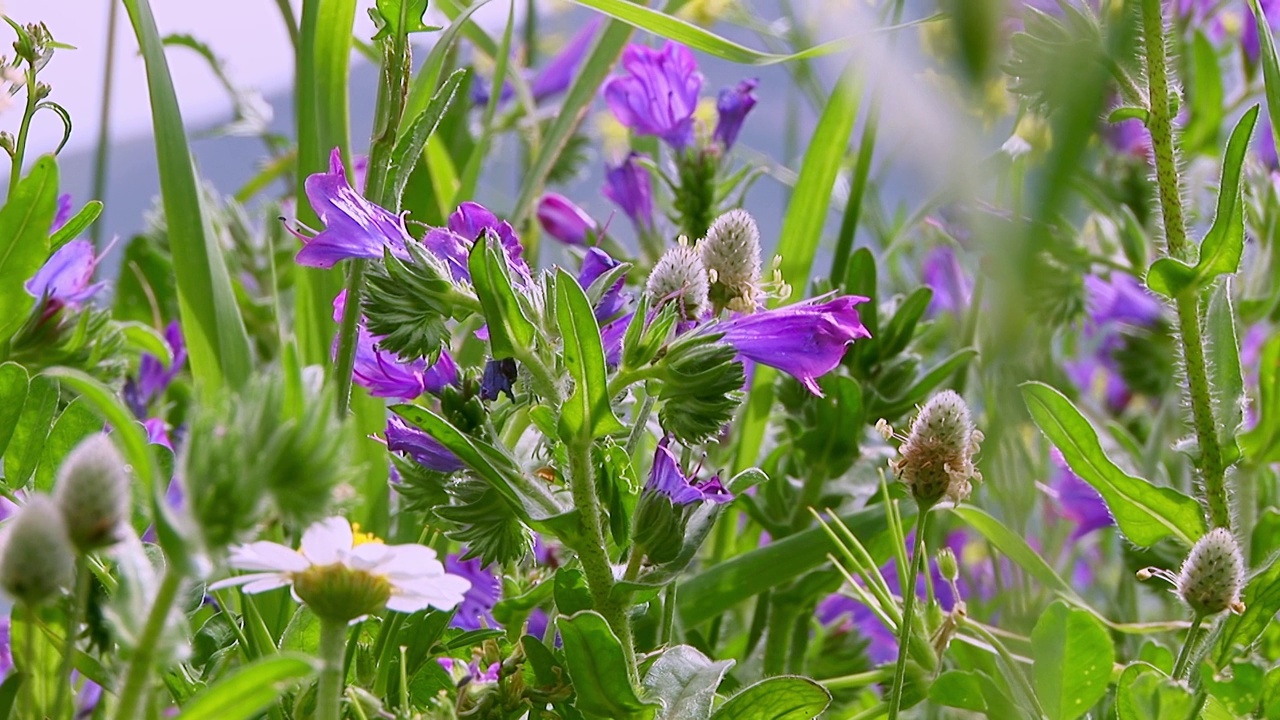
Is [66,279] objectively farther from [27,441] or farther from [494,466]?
[494,466]

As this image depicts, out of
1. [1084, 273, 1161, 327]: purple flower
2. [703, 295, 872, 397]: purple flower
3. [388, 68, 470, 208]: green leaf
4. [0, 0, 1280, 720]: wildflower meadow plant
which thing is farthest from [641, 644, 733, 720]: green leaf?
[1084, 273, 1161, 327]: purple flower

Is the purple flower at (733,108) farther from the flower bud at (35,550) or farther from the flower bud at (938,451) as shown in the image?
the flower bud at (35,550)

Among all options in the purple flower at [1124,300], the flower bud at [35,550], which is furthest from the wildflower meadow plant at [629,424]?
the purple flower at [1124,300]

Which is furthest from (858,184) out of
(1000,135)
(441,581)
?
(1000,135)

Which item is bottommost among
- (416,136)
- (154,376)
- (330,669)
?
(154,376)

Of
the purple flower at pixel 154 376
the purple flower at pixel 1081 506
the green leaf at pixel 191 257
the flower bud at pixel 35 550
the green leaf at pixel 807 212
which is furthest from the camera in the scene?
the purple flower at pixel 1081 506

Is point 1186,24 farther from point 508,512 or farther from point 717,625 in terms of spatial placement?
point 508,512

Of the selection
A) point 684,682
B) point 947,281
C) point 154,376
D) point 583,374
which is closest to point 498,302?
point 583,374
